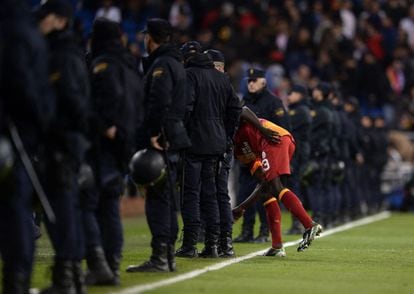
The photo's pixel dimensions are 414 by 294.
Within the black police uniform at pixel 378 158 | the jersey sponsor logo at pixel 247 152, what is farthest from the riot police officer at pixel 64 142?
the black police uniform at pixel 378 158

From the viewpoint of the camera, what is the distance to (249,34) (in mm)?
29859

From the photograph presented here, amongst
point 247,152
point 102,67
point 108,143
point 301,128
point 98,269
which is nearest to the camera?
point 98,269

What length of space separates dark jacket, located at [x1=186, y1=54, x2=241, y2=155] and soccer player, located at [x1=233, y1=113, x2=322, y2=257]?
789 mm

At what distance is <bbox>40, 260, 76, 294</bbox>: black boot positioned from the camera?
8.77 m

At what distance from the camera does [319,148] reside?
20.1 m

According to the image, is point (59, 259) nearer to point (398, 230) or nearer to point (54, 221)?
point (54, 221)

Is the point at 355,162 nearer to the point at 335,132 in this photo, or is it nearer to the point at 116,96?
the point at 335,132

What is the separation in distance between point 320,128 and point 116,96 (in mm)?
10492

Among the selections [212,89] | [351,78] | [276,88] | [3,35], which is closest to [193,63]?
[212,89]

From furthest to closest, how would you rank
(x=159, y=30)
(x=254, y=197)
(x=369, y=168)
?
(x=369, y=168), (x=254, y=197), (x=159, y=30)

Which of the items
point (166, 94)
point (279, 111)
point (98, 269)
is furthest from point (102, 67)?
point (279, 111)

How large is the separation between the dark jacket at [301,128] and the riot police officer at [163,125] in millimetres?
7234

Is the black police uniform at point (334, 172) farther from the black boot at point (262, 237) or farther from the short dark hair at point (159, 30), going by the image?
the short dark hair at point (159, 30)

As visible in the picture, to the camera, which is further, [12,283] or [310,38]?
[310,38]
